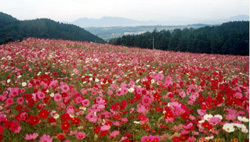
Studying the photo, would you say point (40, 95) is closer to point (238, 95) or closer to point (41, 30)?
point (238, 95)

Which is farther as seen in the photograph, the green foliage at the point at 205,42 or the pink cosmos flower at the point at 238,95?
the green foliage at the point at 205,42

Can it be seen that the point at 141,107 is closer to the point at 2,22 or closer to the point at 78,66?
the point at 78,66

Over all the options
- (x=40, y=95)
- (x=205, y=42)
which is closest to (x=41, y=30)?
(x=205, y=42)

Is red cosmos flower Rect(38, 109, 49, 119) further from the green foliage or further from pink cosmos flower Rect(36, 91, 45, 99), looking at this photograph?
the green foliage

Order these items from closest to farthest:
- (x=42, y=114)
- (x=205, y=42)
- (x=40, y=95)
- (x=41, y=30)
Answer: (x=42, y=114)
(x=40, y=95)
(x=205, y=42)
(x=41, y=30)

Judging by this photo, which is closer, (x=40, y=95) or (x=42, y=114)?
(x=42, y=114)

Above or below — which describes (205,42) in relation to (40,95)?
below

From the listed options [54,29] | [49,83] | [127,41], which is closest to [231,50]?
[127,41]

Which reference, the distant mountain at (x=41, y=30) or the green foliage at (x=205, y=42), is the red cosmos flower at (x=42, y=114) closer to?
the green foliage at (x=205, y=42)

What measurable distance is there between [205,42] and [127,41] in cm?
3604

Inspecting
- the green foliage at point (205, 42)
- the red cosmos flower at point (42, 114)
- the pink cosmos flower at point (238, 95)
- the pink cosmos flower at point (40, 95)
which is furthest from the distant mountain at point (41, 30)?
the pink cosmos flower at point (238, 95)

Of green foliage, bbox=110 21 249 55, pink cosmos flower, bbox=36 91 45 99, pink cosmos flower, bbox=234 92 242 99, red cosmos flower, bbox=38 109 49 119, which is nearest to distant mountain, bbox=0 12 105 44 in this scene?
green foliage, bbox=110 21 249 55

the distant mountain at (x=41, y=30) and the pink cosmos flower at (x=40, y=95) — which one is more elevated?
the distant mountain at (x=41, y=30)

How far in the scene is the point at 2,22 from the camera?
143 meters
